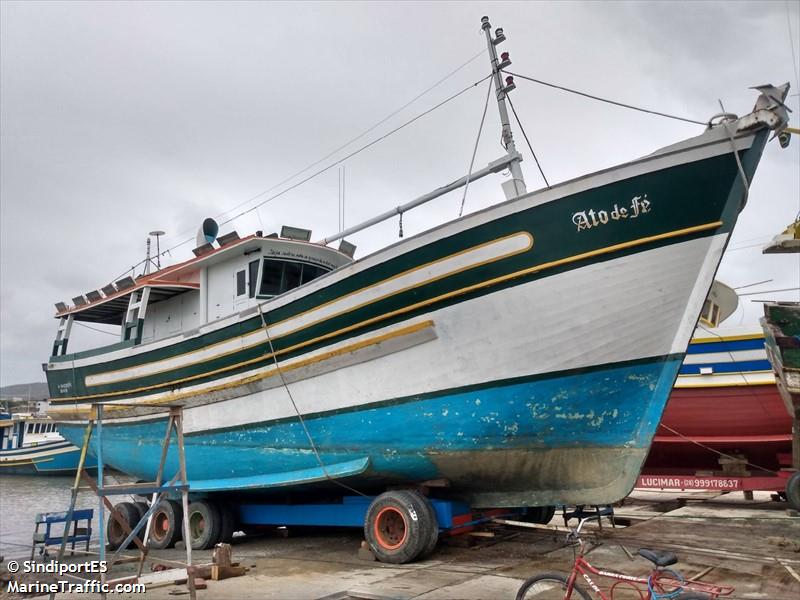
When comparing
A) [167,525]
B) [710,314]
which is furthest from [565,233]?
[710,314]

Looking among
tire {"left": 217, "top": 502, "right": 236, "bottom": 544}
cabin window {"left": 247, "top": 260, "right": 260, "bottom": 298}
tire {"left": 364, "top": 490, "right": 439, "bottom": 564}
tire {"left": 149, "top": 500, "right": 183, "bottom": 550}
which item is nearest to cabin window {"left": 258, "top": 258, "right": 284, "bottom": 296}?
cabin window {"left": 247, "top": 260, "right": 260, "bottom": 298}

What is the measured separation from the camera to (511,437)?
6914 mm

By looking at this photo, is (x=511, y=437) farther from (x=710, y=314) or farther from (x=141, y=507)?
(x=710, y=314)

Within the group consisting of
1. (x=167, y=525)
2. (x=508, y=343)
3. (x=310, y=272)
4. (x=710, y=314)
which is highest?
(x=310, y=272)

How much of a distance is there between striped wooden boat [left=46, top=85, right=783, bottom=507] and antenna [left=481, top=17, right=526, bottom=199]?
148 cm

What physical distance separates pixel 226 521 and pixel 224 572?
294 centimetres

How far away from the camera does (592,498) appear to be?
6.68 meters

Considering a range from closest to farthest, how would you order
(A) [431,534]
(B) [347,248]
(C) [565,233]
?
(C) [565,233]
(A) [431,534]
(B) [347,248]

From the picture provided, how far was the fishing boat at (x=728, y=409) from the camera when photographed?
37.1 feet

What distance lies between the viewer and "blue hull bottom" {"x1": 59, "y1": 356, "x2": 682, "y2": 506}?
654cm

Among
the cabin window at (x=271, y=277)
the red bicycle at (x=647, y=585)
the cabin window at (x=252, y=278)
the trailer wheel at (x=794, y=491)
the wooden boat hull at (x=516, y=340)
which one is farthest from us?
the cabin window at (x=271, y=277)

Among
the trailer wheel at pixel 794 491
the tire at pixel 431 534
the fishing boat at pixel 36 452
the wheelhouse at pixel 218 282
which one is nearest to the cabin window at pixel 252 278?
the wheelhouse at pixel 218 282

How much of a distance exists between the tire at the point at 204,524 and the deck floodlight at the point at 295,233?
4.53 meters

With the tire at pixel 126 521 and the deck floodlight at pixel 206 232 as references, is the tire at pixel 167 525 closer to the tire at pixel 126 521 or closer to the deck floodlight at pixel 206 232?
the tire at pixel 126 521
